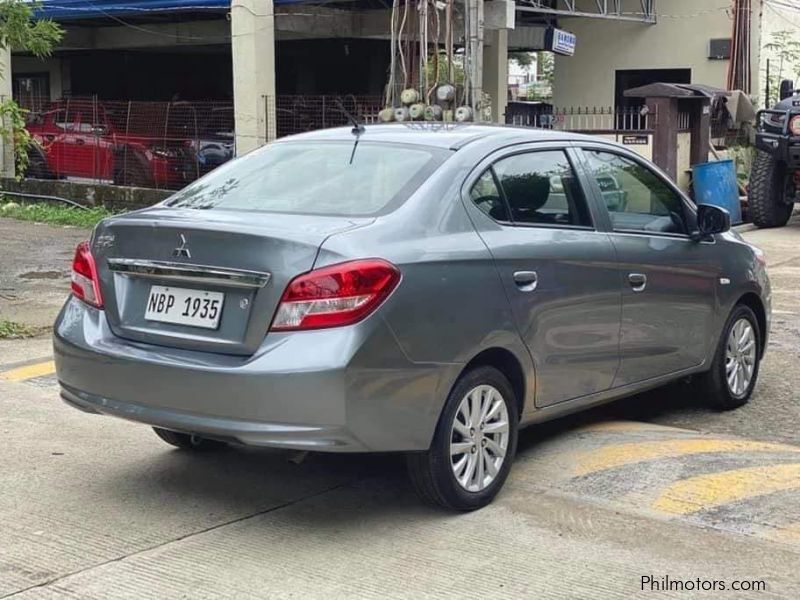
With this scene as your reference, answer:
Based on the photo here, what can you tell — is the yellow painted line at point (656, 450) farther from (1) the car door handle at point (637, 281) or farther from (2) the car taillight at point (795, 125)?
(2) the car taillight at point (795, 125)

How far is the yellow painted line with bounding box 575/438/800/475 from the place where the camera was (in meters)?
5.09

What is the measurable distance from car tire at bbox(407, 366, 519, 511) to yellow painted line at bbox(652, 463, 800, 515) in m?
0.69

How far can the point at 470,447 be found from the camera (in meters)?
4.37

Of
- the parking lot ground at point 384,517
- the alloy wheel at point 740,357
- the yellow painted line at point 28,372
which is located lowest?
the parking lot ground at point 384,517

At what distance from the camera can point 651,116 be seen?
15.6m

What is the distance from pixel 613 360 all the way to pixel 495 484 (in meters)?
1.04

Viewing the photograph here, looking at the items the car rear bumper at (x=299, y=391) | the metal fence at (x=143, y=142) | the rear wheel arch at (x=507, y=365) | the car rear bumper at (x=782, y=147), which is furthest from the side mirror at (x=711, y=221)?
the metal fence at (x=143, y=142)

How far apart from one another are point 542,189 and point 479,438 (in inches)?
49.8

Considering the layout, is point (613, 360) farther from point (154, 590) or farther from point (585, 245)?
point (154, 590)

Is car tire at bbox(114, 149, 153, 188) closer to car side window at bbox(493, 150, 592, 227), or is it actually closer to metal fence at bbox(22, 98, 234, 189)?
metal fence at bbox(22, 98, 234, 189)

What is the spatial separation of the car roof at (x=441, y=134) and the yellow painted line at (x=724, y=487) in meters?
1.72

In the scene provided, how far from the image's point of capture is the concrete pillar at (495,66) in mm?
20094

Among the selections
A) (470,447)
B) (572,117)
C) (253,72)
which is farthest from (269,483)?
(572,117)

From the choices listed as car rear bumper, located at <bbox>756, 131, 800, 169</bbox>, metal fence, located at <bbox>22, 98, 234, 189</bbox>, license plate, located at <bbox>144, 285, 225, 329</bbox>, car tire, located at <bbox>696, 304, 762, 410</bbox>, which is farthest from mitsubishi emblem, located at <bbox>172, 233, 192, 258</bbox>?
metal fence, located at <bbox>22, 98, 234, 189</bbox>
